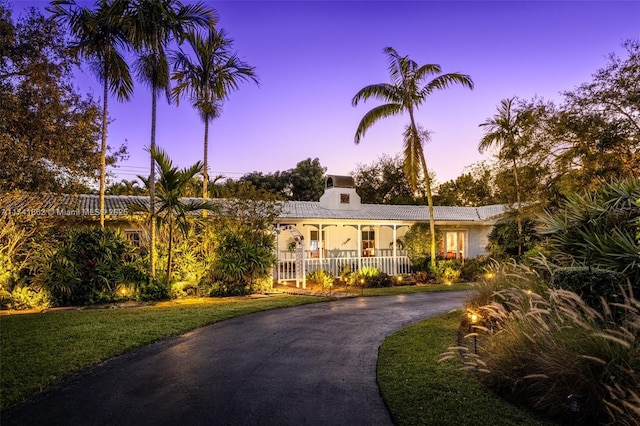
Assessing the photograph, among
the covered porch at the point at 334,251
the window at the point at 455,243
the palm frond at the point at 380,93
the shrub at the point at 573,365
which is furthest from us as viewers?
the window at the point at 455,243

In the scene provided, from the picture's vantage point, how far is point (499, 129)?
59.0 feet

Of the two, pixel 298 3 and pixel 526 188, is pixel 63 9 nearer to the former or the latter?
pixel 298 3

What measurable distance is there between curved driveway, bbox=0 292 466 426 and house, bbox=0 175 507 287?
306 inches

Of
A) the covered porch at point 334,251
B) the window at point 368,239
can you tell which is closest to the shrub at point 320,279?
the covered porch at point 334,251

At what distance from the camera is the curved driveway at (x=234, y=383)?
4.09 m

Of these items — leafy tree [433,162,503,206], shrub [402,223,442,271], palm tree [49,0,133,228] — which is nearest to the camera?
palm tree [49,0,133,228]

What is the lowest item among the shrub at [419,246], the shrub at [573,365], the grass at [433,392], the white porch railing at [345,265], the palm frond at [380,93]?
the grass at [433,392]

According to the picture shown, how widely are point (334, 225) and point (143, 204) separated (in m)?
10.2

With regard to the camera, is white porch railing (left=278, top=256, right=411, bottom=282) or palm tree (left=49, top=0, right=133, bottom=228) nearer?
palm tree (left=49, top=0, right=133, bottom=228)

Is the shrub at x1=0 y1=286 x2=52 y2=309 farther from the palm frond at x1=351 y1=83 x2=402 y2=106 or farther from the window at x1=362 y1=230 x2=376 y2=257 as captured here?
the window at x1=362 y1=230 x2=376 y2=257

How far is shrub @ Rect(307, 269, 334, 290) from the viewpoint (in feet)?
50.8

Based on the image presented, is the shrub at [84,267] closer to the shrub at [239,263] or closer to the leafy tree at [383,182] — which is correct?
the shrub at [239,263]

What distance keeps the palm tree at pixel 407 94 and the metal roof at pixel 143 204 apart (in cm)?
407

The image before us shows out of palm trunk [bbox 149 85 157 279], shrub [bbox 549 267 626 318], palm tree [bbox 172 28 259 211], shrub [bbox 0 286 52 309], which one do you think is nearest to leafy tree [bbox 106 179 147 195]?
palm tree [bbox 172 28 259 211]
